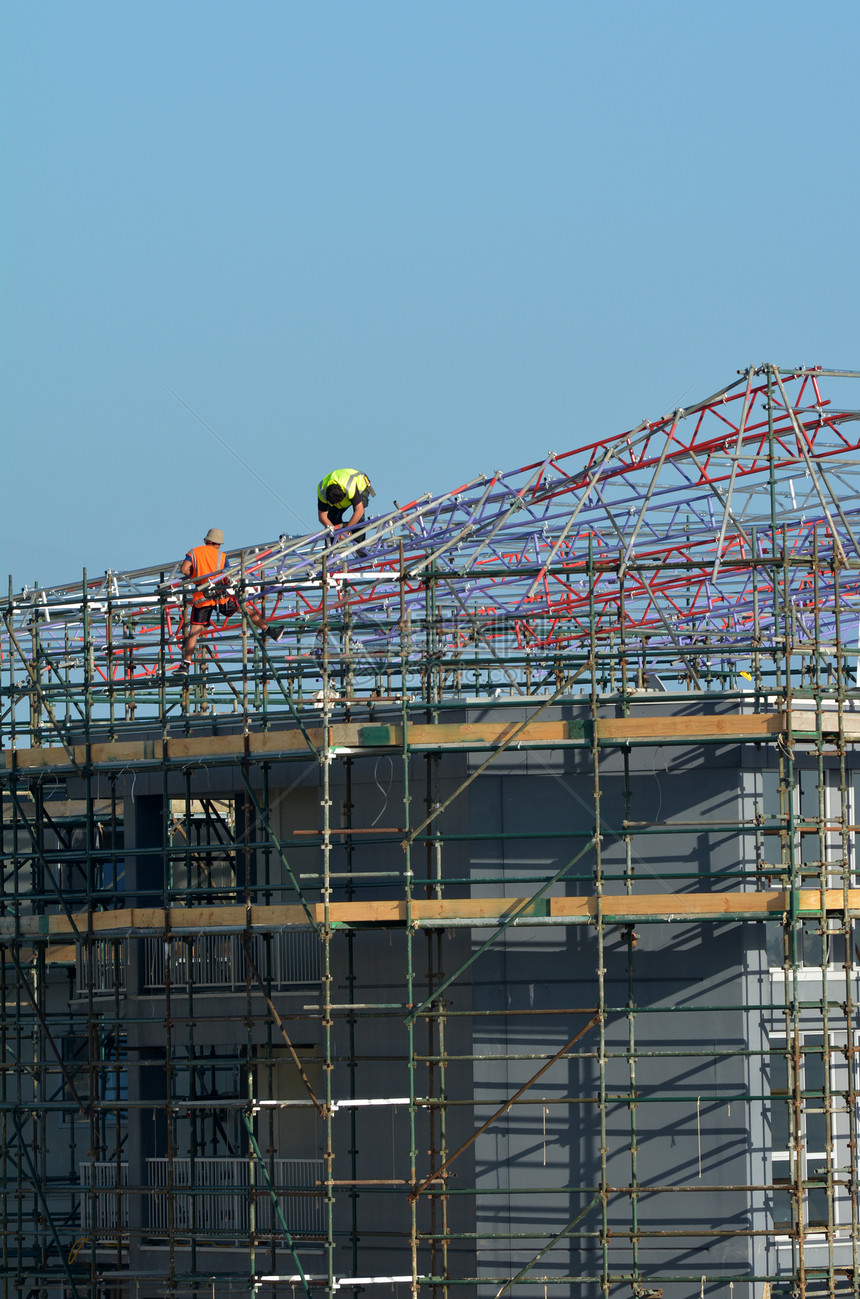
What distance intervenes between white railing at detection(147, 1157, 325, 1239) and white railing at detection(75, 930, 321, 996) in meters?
2.33

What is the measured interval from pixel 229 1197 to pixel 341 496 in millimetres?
10294

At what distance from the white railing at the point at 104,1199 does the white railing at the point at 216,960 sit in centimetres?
259

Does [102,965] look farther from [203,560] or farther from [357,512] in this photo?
[357,512]

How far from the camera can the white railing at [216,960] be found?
25281 millimetres

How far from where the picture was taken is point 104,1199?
91.7ft

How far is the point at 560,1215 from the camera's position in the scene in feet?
75.7

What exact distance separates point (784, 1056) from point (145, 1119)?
29.6 ft

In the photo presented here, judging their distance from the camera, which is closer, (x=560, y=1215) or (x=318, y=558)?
(x=560, y=1215)

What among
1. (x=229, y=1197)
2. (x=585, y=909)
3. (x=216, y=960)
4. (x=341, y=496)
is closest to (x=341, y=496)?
(x=341, y=496)

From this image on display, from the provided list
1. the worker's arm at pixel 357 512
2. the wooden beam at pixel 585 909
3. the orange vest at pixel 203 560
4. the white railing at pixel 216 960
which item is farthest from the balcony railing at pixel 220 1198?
the worker's arm at pixel 357 512

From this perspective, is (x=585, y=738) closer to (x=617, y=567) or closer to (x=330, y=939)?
(x=617, y=567)

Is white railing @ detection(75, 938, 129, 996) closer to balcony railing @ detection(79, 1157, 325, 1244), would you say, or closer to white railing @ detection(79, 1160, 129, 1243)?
white railing @ detection(79, 1160, 129, 1243)

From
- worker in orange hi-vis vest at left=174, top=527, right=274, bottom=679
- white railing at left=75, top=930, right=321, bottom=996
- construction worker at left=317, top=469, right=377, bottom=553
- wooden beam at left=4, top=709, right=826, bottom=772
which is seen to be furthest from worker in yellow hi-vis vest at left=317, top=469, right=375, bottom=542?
white railing at left=75, top=930, right=321, bottom=996

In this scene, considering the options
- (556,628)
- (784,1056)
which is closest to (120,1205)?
(784,1056)
